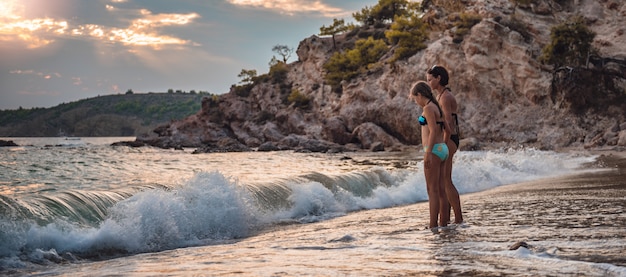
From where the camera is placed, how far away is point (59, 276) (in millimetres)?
5125

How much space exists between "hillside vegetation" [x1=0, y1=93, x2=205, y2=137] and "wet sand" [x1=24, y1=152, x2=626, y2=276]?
400 ft

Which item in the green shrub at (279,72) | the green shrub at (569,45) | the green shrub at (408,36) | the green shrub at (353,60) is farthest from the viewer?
the green shrub at (279,72)

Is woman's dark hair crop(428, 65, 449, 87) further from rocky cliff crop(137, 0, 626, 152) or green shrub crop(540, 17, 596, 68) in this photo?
green shrub crop(540, 17, 596, 68)

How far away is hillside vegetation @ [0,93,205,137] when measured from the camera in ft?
458

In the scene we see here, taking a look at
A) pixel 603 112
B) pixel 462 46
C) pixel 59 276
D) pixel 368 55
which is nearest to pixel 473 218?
pixel 59 276

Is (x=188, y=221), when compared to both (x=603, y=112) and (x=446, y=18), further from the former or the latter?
(x=446, y=18)

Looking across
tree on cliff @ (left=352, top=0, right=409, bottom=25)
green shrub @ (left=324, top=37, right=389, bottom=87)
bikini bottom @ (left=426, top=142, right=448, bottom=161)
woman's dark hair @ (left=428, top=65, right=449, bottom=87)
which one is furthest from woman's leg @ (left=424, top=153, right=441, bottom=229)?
tree on cliff @ (left=352, top=0, right=409, bottom=25)

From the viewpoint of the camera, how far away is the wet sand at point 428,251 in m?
4.46

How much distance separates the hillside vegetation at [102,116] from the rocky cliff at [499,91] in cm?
8304

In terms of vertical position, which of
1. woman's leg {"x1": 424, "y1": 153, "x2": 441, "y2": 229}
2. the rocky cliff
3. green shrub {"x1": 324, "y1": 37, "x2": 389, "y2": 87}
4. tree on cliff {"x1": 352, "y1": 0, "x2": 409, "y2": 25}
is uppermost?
tree on cliff {"x1": 352, "y1": 0, "x2": 409, "y2": 25}

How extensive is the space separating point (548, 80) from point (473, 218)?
34.5 metres

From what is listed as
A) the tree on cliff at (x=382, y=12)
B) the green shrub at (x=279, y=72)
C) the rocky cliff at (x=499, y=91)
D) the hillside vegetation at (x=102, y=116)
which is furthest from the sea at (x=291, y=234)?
the hillside vegetation at (x=102, y=116)

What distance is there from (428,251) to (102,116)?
156 m

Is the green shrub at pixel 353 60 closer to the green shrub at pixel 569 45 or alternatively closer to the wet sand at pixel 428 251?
the green shrub at pixel 569 45
